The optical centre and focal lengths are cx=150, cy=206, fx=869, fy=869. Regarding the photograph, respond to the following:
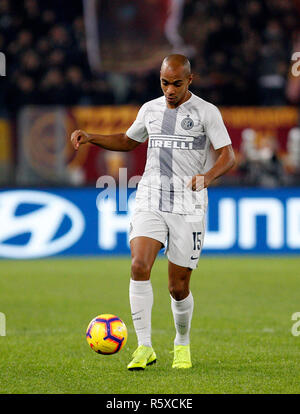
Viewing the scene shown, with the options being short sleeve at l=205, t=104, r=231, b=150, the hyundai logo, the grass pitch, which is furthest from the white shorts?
the hyundai logo

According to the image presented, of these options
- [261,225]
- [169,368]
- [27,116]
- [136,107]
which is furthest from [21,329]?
[136,107]

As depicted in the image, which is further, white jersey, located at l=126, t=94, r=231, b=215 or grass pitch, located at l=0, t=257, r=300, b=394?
white jersey, located at l=126, t=94, r=231, b=215

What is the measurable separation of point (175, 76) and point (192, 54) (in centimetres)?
1373

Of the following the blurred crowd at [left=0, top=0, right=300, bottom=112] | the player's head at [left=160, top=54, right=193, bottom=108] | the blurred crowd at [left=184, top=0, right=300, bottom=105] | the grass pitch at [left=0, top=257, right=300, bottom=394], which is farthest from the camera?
the blurred crowd at [left=184, top=0, right=300, bottom=105]

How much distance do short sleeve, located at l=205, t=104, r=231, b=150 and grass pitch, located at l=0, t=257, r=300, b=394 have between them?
1462 millimetres

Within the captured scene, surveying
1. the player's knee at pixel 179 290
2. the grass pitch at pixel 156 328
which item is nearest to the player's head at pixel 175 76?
the player's knee at pixel 179 290

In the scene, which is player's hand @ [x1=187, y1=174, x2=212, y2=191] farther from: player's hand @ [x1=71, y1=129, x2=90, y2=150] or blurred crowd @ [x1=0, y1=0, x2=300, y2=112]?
blurred crowd @ [x1=0, y1=0, x2=300, y2=112]

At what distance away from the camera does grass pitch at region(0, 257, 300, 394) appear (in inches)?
202

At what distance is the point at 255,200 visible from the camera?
13.5 m

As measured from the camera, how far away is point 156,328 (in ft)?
24.8

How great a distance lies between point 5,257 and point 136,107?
5.52 m

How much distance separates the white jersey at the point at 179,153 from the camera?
5.67 meters

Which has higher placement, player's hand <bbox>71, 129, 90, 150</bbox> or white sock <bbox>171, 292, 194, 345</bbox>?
player's hand <bbox>71, 129, 90, 150</bbox>

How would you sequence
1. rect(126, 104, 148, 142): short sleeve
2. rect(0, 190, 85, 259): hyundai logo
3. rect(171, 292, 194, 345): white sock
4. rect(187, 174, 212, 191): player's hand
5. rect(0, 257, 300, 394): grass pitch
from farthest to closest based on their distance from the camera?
1. rect(0, 190, 85, 259): hyundai logo
2. rect(126, 104, 148, 142): short sleeve
3. rect(171, 292, 194, 345): white sock
4. rect(187, 174, 212, 191): player's hand
5. rect(0, 257, 300, 394): grass pitch
